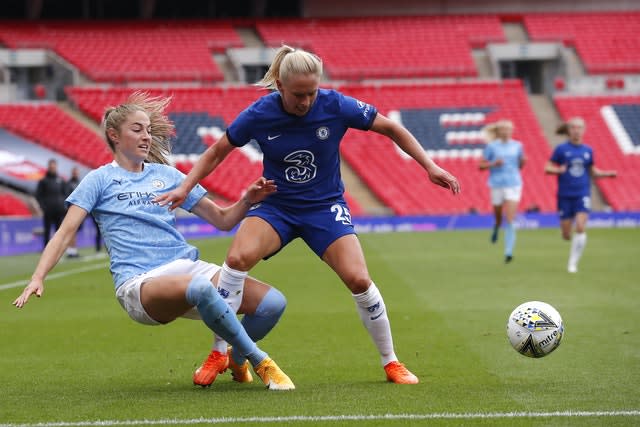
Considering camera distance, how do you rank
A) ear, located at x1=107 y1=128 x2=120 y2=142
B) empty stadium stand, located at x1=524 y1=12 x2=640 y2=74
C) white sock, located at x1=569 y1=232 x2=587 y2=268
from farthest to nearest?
empty stadium stand, located at x1=524 y1=12 x2=640 y2=74 → white sock, located at x1=569 y1=232 x2=587 y2=268 → ear, located at x1=107 y1=128 x2=120 y2=142

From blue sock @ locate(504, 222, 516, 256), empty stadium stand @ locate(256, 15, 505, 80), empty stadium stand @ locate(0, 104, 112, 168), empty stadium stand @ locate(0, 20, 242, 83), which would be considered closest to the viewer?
blue sock @ locate(504, 222, 516, 256)

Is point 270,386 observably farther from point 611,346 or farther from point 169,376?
point 611,346

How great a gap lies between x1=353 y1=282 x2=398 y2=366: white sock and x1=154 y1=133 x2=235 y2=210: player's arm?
1.26 meters

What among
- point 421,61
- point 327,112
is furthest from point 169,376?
point 421,61

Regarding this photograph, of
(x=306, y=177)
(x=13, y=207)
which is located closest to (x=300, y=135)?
(x=306, y=177)

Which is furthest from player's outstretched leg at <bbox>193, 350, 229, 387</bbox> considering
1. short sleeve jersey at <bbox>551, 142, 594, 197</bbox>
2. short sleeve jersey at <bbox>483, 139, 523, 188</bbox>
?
short sleeve jersey at <bbox>483, 139, 523, 188</bbox>

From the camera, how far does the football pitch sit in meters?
5.92

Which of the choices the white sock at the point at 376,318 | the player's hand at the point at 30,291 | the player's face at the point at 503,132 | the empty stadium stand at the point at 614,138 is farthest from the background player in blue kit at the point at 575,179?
the empty stadium stand at the point at 614,138

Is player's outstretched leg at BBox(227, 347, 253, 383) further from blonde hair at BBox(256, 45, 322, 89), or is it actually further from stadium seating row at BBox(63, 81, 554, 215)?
stadium seating row at BBox(63, 81, 554, 215)

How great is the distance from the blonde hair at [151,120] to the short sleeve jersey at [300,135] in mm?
618

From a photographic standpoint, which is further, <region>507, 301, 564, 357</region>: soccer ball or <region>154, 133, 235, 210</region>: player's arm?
<region>507, 301, 564, 357</region>: soccer ball

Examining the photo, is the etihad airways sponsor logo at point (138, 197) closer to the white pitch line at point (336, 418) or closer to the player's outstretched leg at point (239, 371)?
the player's outstretched leg at point (239, 371)

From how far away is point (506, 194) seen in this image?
19656 mm

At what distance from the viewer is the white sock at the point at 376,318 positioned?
7043mm
